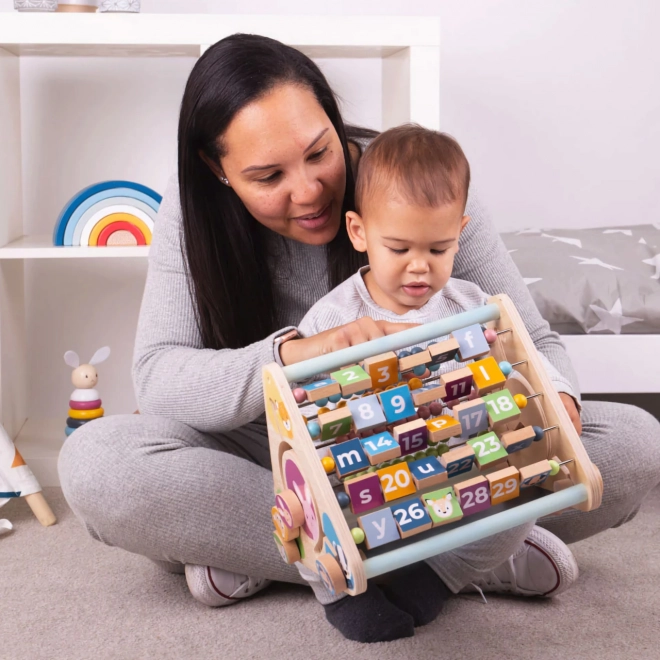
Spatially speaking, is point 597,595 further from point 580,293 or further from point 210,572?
point 580,293

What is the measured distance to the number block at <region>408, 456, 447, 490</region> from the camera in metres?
0.95

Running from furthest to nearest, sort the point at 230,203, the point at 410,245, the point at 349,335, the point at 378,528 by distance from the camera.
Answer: the point at 230,203
the point at 410,245
the point at 349,335
the point at 378,528

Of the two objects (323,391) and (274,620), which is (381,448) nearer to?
(323,391)

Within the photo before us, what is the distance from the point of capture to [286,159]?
122cm

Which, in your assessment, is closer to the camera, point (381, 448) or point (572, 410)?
point (381, 448)

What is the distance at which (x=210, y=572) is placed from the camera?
1277 mm

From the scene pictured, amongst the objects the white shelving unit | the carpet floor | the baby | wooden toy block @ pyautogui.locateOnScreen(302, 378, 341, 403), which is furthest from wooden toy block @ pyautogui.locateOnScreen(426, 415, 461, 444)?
the white shelving unit

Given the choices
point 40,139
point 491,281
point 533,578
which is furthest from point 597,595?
point 40,139

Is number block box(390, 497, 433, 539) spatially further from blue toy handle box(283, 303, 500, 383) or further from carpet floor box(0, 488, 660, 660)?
carpet floor box(0, 488, 660, 660)

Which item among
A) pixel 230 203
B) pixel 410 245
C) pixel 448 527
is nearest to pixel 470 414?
pixel 448 527

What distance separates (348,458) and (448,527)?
156 mm

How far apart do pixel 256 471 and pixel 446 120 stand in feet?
5.01

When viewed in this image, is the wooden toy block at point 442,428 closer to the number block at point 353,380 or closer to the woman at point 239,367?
the number block at point 353,380

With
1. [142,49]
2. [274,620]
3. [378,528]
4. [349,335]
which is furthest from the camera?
[142,49]
